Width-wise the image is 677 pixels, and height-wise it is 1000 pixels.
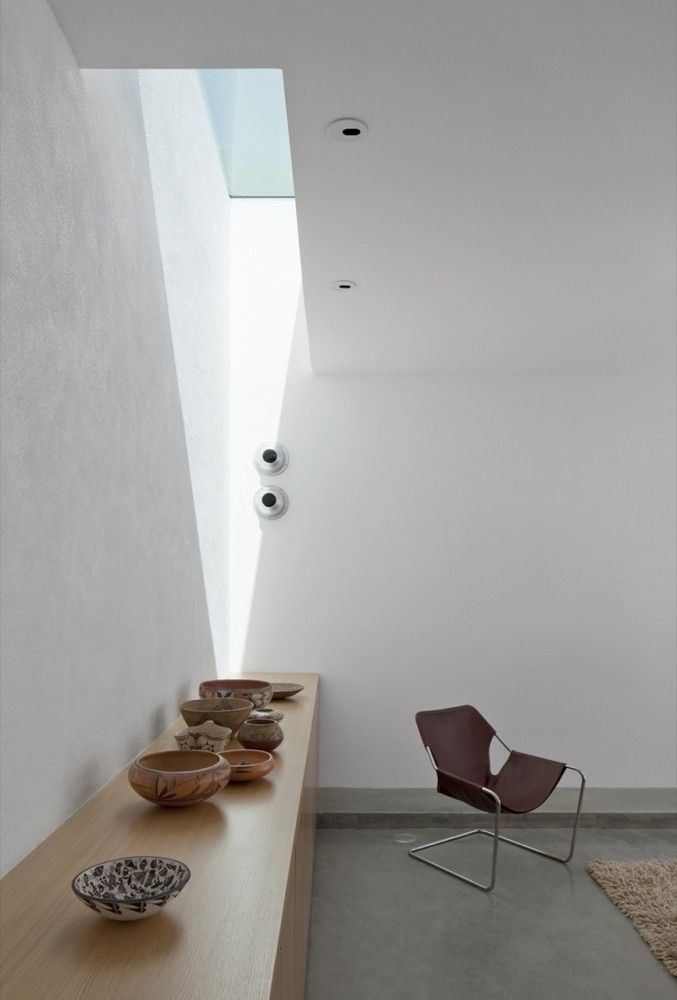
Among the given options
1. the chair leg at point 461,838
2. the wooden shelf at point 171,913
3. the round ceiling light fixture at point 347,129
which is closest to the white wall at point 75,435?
the wooden shelf at point 171,913

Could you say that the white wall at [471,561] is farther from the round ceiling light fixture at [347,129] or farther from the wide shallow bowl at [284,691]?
the round ceiling light fixture at [347,129]

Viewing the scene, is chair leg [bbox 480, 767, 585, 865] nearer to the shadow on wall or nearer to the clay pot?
the shadow on wall

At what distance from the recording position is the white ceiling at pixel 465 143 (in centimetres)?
203

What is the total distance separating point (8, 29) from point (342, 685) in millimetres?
4114

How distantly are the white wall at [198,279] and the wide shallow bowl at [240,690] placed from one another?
715mm

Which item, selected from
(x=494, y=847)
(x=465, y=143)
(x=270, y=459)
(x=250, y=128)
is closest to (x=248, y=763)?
(x=494, y=847)

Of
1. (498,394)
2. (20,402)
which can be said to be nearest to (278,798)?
(20,402)

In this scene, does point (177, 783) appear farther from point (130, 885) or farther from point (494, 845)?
point (494, 845)

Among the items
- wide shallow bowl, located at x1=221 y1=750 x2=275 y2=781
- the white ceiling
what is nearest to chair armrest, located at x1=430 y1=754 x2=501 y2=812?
wide shallow bowl, located at x1=221 y1=750 x2=275 y2=781

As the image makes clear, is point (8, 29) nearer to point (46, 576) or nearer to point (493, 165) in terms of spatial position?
point (46, 576)

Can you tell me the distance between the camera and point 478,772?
15.4 ft

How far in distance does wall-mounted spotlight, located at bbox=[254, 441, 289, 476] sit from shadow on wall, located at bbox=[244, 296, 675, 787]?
0.21ft

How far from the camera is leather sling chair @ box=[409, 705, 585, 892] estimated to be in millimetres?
4109

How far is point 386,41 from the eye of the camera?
2102mm
